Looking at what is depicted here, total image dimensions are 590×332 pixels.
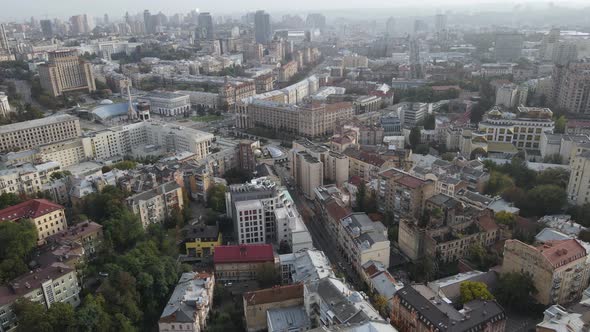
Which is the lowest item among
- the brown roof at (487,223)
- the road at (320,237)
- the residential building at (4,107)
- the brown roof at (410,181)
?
the road at (320,237)

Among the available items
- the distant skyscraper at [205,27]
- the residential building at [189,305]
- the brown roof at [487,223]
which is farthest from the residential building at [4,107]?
the distant skyscraper at [205,27]

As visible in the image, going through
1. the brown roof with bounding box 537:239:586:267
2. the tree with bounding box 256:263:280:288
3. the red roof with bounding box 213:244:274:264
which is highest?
the brown roof with bounding box 537:239:586:267

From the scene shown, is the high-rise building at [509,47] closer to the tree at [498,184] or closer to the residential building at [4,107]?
the tree at [498,184]

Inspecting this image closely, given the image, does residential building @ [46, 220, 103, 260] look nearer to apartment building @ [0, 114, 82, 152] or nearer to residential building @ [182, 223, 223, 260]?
residential building @ [182, 223, 223, 260]

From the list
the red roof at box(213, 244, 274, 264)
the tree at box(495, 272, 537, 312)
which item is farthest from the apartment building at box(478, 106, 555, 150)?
the red roof at box(213, 244, 274, 264)

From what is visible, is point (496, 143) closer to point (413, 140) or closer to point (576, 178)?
point (413, 140)

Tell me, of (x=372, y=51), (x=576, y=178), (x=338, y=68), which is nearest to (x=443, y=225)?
(x=576, y=178)
